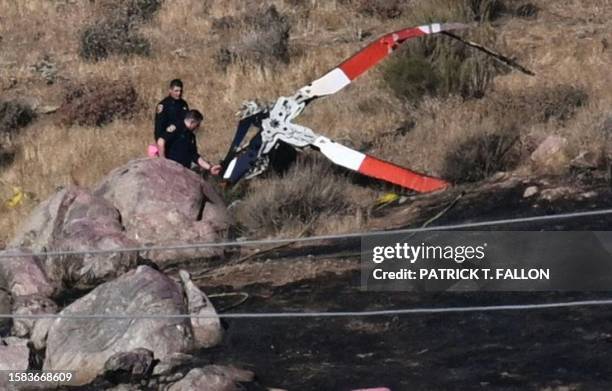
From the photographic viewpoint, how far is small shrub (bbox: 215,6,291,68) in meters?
21.9

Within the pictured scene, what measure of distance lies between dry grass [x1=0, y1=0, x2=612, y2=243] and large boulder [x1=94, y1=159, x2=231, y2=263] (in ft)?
3.89

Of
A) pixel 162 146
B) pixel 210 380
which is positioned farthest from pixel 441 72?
pixel 210 380

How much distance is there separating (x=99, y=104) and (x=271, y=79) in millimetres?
2521

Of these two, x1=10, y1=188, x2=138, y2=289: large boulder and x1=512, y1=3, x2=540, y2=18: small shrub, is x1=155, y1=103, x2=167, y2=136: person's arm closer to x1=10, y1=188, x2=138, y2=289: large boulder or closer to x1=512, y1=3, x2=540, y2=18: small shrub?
x1=10, y1=188, x2=138, y2=289: large boulder

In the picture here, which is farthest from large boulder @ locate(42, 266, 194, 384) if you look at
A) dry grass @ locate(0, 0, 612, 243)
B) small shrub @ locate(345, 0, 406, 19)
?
small shrub @ locate(345, 0, 406, 19)

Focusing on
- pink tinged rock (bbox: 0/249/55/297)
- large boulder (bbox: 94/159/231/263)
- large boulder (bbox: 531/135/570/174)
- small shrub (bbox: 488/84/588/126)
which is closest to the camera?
pink tinged rock (bbox: 0/249/55/297)

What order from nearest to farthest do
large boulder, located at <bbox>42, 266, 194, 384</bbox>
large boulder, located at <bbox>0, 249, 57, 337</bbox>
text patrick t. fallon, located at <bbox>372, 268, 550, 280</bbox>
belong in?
large boulder, located at <bbox>42, 266, 194, 384</bbox>
text patrick t. fallon, located at <bbox>372, 268, 550, 280</bbox>
large boulder, located at <bbox>0, 249, 57, 337</bbox>

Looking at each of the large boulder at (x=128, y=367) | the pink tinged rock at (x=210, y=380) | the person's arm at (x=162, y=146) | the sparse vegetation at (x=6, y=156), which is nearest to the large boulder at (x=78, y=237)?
the person's arm at (x=162, y=146)

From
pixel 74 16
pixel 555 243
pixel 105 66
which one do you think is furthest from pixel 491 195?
pixel 74 16

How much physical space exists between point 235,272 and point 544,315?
135 inches

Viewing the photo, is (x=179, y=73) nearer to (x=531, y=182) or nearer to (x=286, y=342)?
(x=531, y=182)

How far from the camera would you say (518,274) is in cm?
1120

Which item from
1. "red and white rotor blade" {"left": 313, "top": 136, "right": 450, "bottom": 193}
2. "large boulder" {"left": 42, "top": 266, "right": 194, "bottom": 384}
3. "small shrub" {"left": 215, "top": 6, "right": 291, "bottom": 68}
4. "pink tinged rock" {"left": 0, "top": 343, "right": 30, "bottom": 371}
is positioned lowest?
"pink tinged rock" {"left": 0, "top": 343, "right": 30, "bottom": 371}

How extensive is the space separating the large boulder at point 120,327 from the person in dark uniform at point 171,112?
150 inches
